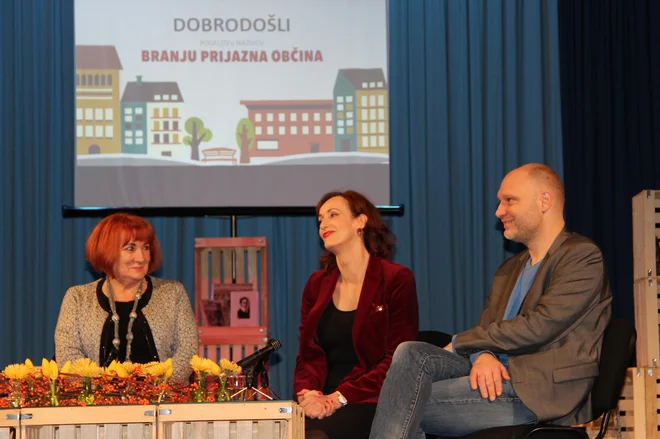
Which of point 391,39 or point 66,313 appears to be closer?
point 66,313

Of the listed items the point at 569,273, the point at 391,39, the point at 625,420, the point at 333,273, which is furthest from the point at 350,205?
the point at 391,39

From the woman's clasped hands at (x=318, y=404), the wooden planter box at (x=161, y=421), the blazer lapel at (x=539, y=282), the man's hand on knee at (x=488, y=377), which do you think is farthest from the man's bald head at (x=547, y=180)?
the wooden planter box at (x=161, y=421)

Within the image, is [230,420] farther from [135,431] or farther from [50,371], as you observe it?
[50,371]

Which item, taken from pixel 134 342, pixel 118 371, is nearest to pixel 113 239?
pixel 134 342

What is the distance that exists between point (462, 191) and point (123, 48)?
228 centimetres

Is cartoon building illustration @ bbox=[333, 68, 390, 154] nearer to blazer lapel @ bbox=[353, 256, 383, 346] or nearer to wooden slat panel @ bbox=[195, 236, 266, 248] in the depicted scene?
wooden slat panel @ bbox=[195, 236, 266, 248]

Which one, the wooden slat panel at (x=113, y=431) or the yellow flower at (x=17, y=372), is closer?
the wooden slat panel at (x=113, y=431)

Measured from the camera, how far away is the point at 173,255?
5.64m

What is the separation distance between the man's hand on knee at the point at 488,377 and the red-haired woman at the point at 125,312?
4.47ft

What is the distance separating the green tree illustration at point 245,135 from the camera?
548 centimetres

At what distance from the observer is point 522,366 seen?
2.93 m

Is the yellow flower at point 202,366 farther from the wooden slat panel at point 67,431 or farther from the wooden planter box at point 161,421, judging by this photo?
the wooden slat panel at point 67,431

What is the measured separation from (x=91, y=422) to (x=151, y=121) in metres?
3.37

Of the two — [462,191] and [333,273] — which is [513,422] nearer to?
[333,273]
